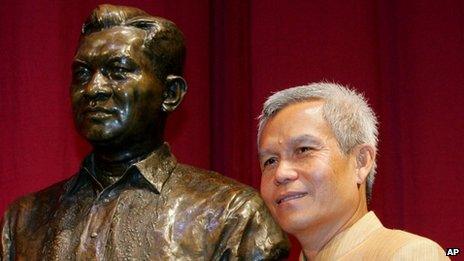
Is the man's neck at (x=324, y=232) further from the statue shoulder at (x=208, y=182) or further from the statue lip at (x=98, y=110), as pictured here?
the statue lip at (x=98, y=110)

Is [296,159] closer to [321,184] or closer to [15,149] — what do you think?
[321,184]

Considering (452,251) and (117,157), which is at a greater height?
(117,157)

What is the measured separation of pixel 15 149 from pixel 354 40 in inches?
31.8

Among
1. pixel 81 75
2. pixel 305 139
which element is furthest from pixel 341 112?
pixel 81 75

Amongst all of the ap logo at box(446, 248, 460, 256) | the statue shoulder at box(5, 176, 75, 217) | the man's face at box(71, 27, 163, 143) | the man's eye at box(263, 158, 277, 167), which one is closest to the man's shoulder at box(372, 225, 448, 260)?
the man's eye at box(263, 158, 277, 167)

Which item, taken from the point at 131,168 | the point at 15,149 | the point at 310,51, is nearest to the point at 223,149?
the point at 310,51

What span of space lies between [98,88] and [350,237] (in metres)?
0.50

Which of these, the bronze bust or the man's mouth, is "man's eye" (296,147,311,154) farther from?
the bronze bust

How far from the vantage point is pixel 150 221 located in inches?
67.8

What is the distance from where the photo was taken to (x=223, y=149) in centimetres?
244

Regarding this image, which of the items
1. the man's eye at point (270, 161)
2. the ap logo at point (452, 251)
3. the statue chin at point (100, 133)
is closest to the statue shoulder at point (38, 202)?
the statue chin at point (100, 133)

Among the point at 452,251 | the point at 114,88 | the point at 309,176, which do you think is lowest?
the point at 452,251

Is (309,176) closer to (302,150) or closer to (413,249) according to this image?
(302,150)

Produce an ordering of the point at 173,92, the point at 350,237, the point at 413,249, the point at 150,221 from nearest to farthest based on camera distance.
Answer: the point at 413,249, the point at 350,237, the point at 150,221, the point at 173,92
